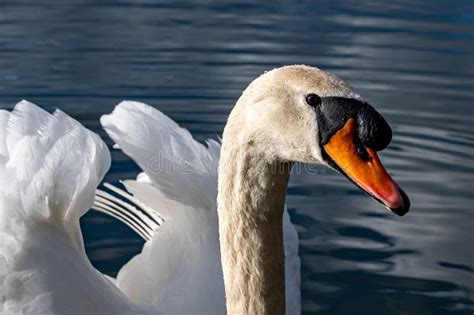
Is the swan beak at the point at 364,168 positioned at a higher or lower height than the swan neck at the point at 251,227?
higher

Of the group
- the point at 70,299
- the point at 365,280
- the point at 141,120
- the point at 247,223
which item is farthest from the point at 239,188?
the point at 365,280

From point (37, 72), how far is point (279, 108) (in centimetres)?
626

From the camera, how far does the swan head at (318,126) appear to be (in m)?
3.19

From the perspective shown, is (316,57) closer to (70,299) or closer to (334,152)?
(70,299)

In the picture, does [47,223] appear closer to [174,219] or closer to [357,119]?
[174,219]

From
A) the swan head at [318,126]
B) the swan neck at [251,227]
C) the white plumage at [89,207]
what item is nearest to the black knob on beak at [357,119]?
the swan head at [318,126]

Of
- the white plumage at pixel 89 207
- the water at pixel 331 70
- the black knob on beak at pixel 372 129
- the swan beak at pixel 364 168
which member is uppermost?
the black knob on beak at pixel 372 129

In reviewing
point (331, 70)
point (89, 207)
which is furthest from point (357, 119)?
point (331, 70)

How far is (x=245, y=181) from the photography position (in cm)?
350

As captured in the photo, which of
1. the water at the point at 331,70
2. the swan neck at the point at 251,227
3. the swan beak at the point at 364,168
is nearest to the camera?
the swan beak at the point at 364,168

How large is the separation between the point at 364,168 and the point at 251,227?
591 mm

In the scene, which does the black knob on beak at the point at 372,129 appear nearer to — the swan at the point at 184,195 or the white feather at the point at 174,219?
the swan at the point at 184,195

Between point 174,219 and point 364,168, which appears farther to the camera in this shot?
point 174,219

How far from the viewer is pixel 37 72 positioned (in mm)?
9234
